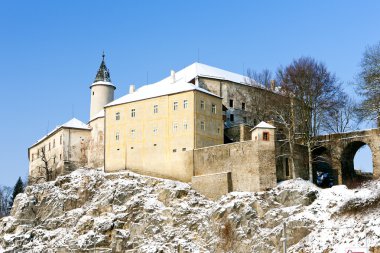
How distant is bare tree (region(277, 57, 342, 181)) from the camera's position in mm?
67562

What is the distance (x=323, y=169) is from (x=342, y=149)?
184 inches

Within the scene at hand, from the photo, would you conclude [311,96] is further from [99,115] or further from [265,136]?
[99,115]

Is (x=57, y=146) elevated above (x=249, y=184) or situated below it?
above

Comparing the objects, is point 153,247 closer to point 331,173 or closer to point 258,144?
point 258,144

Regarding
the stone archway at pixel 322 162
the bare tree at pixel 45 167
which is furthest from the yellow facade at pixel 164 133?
the bare tree at pixel 45 167

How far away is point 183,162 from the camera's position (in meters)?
66.8

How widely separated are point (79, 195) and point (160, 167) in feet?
31.0

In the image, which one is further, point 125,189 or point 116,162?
point 116,162

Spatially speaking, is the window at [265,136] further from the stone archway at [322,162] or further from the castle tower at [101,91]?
the castle tower at [101,91]

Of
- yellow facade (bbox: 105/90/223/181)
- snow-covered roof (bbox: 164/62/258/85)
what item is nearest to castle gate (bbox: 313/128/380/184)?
yellow facade (bbox: 105/90/223/181)

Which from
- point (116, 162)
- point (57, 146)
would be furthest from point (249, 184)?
point (57, 146)

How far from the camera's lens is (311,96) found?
67.8m

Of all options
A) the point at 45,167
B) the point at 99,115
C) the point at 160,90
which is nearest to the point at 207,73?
the point at 160,90

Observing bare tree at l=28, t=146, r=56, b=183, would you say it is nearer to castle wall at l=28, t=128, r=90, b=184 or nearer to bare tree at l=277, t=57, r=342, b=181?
castle wall at l=28, t=128, r=90, b=184
